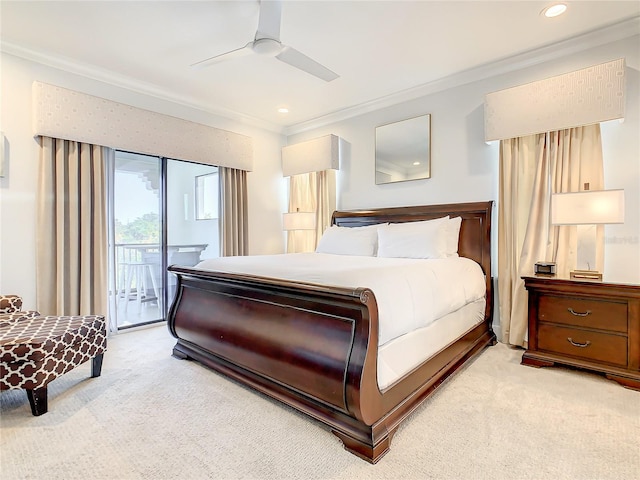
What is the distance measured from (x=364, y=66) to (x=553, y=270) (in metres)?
2.54

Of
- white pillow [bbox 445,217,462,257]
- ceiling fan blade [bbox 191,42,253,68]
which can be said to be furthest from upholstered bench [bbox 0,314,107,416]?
white pillow [bbox 445,217,462,257]

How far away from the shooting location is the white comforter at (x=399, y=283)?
171 centimetres

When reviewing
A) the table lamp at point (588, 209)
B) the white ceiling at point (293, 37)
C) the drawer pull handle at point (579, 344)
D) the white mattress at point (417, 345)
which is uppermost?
the white ceiling at point (293, 37)

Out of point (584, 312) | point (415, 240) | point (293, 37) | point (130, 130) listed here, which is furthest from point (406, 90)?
point (130, 130)

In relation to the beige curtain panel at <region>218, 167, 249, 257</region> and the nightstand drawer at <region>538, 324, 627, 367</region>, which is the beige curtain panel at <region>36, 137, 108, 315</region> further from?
the nightstand drawer at <region>538, 324, 627, 367</region>

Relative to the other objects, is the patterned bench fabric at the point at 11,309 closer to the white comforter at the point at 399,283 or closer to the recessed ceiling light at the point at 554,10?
the white comforter at the point at 399,283

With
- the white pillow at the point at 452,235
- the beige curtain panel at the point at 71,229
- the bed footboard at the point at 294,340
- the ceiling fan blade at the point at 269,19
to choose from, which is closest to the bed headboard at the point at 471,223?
the white pillow at the point at 452,235

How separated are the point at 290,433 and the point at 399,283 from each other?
100 cm

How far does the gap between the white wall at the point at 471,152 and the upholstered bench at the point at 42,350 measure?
127 inches

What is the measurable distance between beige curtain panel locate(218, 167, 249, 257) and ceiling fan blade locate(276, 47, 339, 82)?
234 centimetres

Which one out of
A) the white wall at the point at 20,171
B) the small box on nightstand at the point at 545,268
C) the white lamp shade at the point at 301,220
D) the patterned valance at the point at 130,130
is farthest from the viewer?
the white lamp shade at the point at 301,220

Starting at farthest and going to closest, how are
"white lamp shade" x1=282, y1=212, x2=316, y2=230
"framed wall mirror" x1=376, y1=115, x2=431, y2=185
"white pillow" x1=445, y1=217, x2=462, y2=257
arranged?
"white lamp shade" x1=282, y1=212, x2=316, y2=230, "framed wall mirror" x1=376, y1=115, x2=431, y2=185, "white pillow" x1=445, y1=217, x2=462, y2=257

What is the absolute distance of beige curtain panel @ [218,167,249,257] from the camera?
4.50 meters

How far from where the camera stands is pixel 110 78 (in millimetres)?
3438
